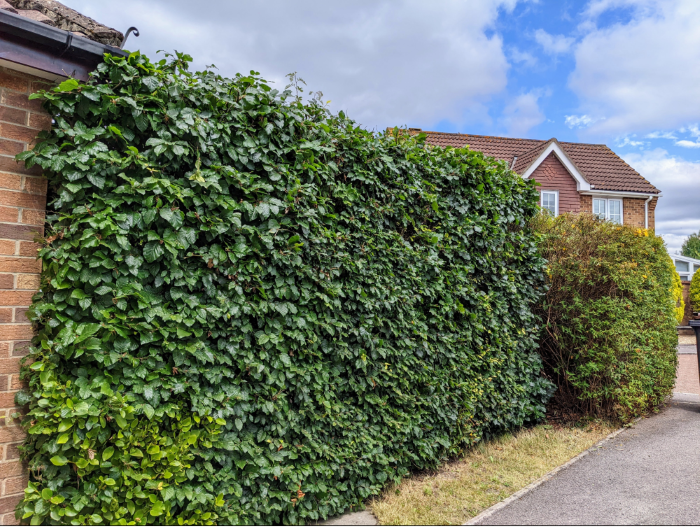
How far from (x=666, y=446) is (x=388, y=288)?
4.36 m

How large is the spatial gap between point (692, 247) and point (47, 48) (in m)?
59.5

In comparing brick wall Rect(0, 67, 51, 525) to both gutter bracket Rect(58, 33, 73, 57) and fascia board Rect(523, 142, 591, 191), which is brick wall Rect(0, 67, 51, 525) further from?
fascia board Rect(523, 142, 591, 191)

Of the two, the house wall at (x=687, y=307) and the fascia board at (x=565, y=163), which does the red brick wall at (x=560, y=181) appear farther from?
the house wall at (x=687, y=307)

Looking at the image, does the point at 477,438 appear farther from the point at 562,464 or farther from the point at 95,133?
the point at 95,133

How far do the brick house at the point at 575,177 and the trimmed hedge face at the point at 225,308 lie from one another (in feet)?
46.9

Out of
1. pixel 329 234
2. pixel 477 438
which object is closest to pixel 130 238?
pixel 329 234

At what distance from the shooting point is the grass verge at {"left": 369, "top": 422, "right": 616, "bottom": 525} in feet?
11.9

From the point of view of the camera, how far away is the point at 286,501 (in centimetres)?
321

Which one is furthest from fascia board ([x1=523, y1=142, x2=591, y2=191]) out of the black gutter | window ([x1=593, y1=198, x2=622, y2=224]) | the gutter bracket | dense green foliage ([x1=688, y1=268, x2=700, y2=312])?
the gutter bracket

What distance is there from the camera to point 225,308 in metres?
2.89

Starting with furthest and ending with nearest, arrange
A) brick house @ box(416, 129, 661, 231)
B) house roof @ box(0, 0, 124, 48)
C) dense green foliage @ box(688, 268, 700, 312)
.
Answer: dense green foliage @ box(688, 268, 700, 312), brick house @ box(416, 129, 661, 231), house roof @ box(0, 0, 124, 48)

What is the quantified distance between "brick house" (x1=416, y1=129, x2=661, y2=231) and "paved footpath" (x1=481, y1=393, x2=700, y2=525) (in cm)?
1322

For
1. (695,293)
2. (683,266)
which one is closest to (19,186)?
(695,293)

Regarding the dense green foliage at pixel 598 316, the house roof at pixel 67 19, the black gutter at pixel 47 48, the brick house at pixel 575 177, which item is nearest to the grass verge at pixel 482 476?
the dense green foliage at pixel 598 316
